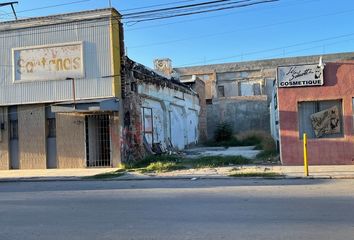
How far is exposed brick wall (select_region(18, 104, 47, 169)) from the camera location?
892 inches

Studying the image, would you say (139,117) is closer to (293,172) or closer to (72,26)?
(72,26)

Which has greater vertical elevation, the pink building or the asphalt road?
the pink building

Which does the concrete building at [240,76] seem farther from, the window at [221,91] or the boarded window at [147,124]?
the boarded window at [147,124]

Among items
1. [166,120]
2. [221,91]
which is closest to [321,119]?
[166,120]

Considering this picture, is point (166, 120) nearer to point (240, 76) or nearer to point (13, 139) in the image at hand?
point (13, 139)

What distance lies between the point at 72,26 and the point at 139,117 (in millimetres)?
5466

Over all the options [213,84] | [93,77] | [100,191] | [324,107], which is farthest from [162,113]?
[213,84]

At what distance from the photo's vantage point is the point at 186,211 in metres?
9.25

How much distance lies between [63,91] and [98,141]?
116 inches

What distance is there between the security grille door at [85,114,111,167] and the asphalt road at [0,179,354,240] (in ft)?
25.9

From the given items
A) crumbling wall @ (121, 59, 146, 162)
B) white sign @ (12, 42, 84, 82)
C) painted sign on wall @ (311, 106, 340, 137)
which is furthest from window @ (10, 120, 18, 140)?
painted sign on wall @ (311, 106, 340, 137)

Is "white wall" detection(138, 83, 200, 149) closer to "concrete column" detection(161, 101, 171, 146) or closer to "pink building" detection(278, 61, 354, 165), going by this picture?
"concrete column" detection(161, 101, 171, 146)

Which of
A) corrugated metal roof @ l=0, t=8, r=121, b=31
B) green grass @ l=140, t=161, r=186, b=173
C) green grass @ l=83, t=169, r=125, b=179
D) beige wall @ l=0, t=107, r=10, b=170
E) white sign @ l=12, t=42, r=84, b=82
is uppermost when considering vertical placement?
corrugated metal roof @ l=0, t=8, r=121, b=31


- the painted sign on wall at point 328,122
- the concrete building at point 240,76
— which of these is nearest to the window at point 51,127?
the painted sign on wall at point 328,122
